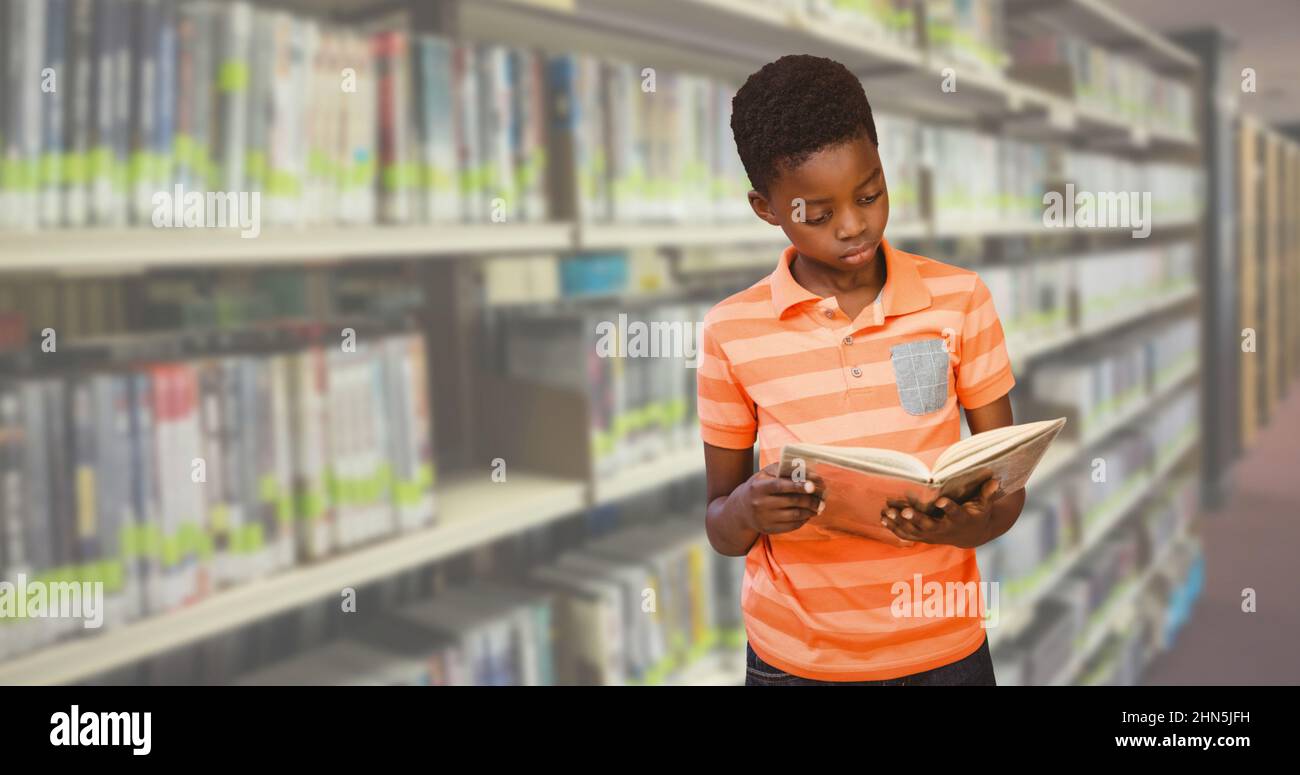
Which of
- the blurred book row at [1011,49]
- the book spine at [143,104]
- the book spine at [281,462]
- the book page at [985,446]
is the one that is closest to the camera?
the book page at [985,446]

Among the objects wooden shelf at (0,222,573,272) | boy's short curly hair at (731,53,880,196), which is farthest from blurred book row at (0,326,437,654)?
boy's short curly hair at (731,53,880,196)

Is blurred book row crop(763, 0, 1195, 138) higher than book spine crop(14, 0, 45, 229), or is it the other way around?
blurred book row crop(763, 0, 1195, 138)

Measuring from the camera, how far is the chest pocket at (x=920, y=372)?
845 mm

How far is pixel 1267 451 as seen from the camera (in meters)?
6.86

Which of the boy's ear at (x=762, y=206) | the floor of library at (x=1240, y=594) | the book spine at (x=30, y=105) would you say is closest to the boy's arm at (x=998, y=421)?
the boy's ear at (x=762, y=206)

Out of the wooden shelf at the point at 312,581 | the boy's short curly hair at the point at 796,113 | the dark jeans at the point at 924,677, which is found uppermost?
the boy's short curly hair at the point at 796,113

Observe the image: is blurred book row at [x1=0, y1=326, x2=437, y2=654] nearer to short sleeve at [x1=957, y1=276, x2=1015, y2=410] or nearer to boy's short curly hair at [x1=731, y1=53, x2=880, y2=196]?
boy's short curly hair at [x1=731, y1=53, x2=880, y2=196]

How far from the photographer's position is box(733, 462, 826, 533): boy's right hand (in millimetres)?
761

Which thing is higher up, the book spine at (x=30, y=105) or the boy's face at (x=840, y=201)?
the book spine at (x=30, y=105)

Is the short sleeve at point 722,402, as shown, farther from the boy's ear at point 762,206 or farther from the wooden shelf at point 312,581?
the wooden shelf at point 312,581

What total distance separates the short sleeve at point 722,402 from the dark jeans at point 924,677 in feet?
0.70

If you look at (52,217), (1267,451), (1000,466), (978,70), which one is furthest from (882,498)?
(1267,451)

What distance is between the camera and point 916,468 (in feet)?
2.32
